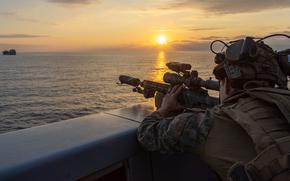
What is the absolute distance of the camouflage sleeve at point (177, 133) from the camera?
235cm

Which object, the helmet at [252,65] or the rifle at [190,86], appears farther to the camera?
the rifle at [190,86]

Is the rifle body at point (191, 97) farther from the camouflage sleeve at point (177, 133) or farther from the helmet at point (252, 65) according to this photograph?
the helmet at point (252, 65)

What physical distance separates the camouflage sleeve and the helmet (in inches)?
14.9

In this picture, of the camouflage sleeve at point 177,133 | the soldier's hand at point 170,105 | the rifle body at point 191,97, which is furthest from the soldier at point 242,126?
the rifle body at point 191,97

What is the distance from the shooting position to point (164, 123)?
103 inches

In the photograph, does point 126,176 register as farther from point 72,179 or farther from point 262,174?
point 262,174

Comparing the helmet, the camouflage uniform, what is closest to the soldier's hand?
the camouflage uniform

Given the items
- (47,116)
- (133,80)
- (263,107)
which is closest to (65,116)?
(47,116)

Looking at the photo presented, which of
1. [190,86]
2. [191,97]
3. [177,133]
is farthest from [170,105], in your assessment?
[177,133]

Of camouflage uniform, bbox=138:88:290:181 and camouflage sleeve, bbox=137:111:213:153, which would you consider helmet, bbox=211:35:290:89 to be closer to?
camouflage uniform, bbox=138:88:290:181

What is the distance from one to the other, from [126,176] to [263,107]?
1316mm

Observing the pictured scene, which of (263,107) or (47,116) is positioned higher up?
(263,107)

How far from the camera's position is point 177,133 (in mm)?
2445

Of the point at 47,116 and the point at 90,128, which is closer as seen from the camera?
the point at 90,128
